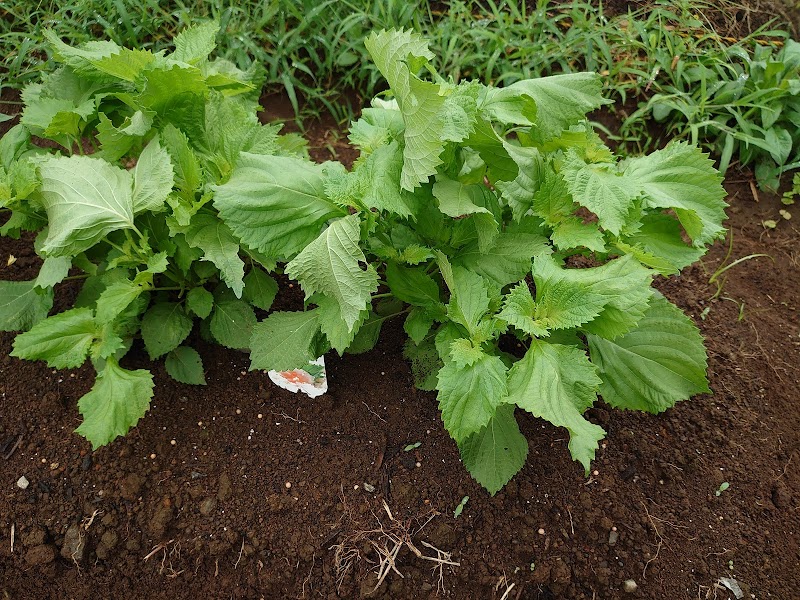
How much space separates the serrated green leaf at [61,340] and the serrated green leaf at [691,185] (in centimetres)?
156

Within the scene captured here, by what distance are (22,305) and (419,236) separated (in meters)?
1.26

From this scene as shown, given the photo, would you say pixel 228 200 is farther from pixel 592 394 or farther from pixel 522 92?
pixel 592 394

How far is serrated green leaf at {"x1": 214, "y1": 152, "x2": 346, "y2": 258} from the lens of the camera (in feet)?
5.36

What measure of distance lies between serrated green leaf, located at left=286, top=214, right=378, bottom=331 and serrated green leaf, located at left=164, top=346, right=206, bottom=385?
2.44ft

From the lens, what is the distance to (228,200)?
1625 mm

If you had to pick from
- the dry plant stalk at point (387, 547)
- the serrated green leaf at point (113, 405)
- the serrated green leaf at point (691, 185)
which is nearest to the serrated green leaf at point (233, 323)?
the serrated green leaf at point (113, 405)

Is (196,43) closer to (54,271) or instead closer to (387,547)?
(54,271)

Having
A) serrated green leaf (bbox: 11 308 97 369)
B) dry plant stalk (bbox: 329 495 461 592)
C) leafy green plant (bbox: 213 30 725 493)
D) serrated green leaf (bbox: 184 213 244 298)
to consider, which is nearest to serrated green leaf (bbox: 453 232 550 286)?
leafy green plant (bbox: 213 30 725 493)

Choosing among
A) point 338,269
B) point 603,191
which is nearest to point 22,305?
point 338,269

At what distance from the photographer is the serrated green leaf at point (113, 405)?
1811 mm

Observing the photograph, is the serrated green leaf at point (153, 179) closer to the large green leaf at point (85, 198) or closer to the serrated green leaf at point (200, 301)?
the large green leaf at point (85, 198)

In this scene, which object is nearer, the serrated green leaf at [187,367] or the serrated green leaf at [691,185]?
the serrated green leaf at [691,185]

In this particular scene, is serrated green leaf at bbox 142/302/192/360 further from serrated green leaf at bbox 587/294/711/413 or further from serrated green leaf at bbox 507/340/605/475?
serrated green leaf at bbox 587/294/711/413

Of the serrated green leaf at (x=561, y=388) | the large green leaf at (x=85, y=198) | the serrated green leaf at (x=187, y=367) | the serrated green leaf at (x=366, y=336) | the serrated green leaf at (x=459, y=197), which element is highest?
the serrated green leaf at (x=459, y=197)
